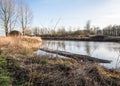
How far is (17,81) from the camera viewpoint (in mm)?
4934

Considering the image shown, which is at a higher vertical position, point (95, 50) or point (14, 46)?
point (14, 46)

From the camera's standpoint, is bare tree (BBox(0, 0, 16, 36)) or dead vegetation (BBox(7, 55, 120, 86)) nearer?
dead vegetation (BBox(7, 55, 120, 86))

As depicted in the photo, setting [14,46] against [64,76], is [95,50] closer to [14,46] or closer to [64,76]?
[14,46]

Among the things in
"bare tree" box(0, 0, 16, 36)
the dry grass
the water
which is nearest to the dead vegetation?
the water

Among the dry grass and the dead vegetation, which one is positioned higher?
the dry grass

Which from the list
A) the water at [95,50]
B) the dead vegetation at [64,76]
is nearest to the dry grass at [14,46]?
the water at [95,50]

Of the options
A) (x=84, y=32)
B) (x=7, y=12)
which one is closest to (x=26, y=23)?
(x=7, y=12)

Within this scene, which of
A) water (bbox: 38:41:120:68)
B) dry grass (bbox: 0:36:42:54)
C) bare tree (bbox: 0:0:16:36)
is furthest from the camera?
bare tree (bbox: 0:0:16:36)

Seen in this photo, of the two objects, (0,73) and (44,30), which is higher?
(44,30)

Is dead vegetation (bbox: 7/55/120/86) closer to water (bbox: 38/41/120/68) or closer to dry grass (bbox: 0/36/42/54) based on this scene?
water (bbox: 38/41/120/68)

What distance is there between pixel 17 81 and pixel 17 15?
28.9 meters

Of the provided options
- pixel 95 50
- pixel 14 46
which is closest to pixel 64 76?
pixel 14 46

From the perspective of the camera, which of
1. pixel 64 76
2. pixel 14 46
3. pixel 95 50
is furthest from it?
pixel 95 50

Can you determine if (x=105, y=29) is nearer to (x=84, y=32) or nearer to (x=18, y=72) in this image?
(x=84, y=32)
